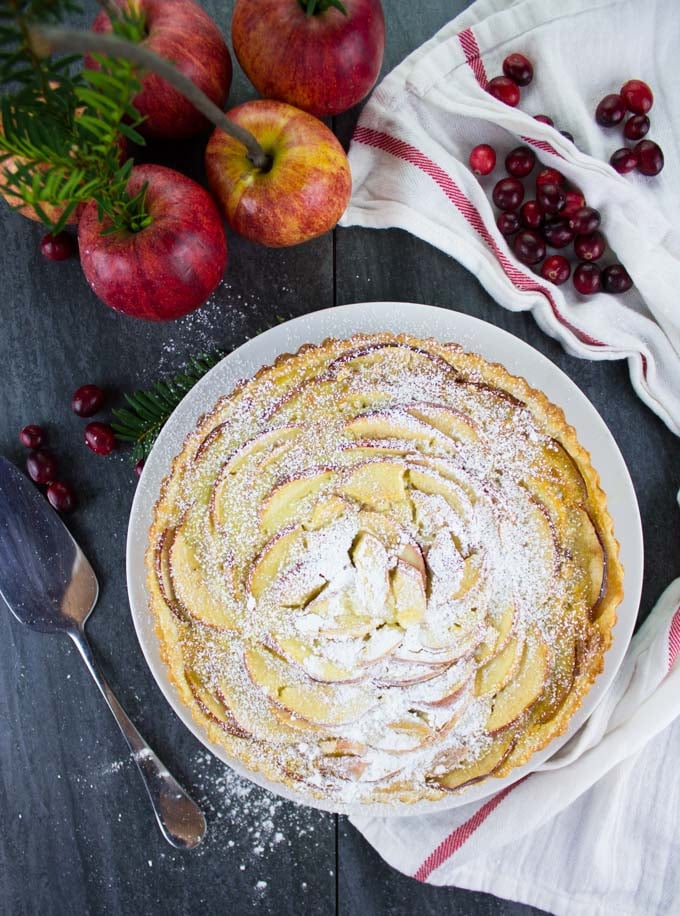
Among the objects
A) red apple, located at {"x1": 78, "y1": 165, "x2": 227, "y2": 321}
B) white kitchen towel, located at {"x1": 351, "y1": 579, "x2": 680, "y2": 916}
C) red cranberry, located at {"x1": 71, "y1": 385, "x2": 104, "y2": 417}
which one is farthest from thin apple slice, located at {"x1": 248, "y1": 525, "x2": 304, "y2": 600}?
white kitchen towel, located at {"x1": 351, "y1": 579, "x2": 680, "y2": 916}

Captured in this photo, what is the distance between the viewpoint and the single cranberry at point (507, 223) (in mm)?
2043

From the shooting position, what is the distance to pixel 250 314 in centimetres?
211

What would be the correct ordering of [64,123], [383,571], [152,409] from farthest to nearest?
[152,409] < [383,571] < [64,123]

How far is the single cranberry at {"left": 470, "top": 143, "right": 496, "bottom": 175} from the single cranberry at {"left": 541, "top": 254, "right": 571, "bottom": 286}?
27 centimetres

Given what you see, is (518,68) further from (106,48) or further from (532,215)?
(106,48)

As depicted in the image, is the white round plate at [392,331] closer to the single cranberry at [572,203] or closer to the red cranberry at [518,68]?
the single cranberry at [572,203]

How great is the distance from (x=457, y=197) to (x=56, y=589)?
1374 millimetres

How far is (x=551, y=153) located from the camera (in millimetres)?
1963

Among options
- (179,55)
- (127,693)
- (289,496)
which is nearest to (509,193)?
(179,55)

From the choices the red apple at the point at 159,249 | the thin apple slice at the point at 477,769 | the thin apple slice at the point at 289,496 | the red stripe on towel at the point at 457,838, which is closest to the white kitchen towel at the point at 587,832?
the red stripe on towel at the point at 457,838

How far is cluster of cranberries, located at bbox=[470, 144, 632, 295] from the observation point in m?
2.01

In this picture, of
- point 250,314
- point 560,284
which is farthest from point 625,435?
point 250,314

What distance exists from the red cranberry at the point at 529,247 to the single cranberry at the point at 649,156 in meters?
0.29

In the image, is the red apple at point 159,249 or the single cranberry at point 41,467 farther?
the single cranberry at point 41,467
